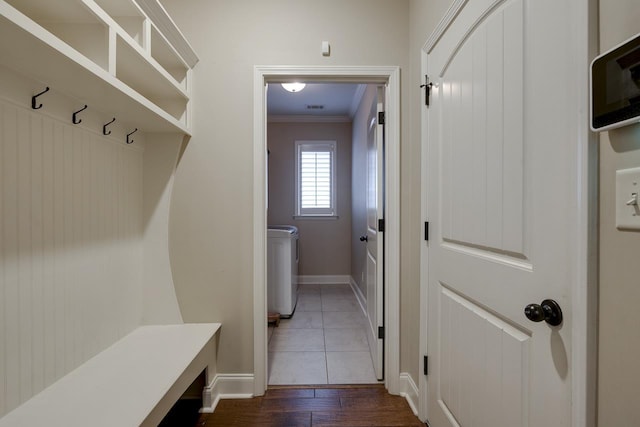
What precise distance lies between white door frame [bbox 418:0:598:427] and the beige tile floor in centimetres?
154

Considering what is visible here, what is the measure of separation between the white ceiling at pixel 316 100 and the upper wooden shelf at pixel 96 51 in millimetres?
2133

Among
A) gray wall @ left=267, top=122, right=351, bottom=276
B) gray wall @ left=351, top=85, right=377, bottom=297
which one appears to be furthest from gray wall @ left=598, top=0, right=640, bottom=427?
gray wall @ left=267, top=122, right=351, bottom=276

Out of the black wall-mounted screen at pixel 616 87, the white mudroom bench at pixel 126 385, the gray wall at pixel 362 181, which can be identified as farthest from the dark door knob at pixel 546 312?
the gray wall at pixel 362 181

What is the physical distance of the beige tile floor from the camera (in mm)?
2094

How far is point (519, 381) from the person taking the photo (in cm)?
93

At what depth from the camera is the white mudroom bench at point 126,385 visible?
3.33ft

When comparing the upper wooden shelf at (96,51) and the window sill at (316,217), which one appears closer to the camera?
the upper wooden shelf at (96,51)

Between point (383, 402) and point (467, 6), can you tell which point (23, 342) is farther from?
point (467, 6)

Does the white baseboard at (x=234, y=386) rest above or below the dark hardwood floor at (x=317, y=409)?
above

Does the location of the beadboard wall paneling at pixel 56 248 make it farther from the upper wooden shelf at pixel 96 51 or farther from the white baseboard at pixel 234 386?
the white baseboard at pixel 234 386

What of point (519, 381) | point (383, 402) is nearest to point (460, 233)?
point (519, 381)

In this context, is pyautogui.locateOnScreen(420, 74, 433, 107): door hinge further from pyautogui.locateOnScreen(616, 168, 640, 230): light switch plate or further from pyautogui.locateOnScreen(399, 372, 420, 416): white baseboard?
pyautogui.locateOnScreen(399, 372, 420, 416): white baseboard

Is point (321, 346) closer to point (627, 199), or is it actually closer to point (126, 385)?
point (126, 385)

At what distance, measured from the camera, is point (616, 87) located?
0.59m
